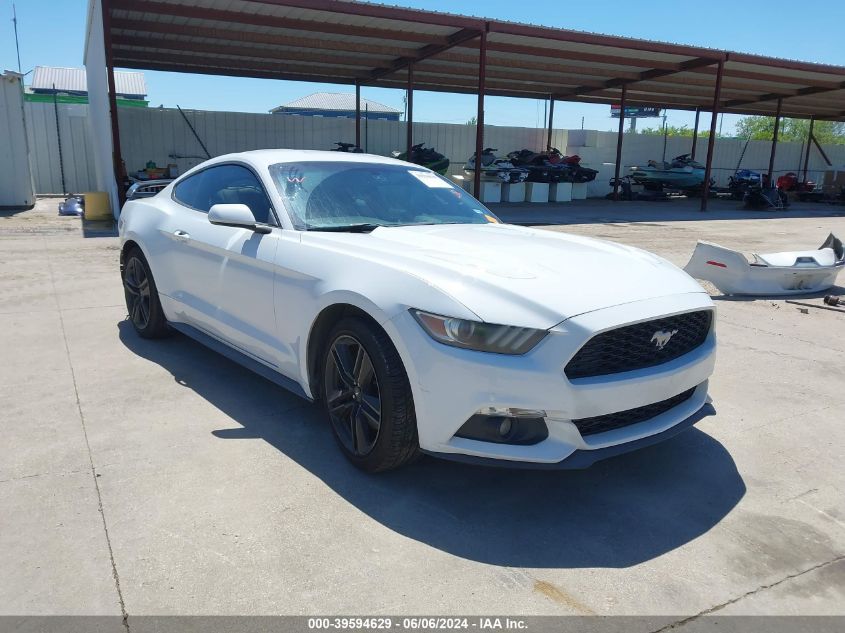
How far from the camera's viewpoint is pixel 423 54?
59.1ft

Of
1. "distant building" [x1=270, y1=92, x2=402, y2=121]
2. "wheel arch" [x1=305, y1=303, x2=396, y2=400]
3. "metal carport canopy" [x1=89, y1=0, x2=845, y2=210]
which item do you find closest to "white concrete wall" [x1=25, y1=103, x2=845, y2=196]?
"metal carport canopy" [x1=89, y1=0, x2=845, y2=210]

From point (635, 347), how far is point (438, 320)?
0.88 meters

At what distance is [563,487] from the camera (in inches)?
124

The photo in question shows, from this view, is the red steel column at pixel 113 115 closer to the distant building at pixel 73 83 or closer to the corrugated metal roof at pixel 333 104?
the distant building at pixel 73 83

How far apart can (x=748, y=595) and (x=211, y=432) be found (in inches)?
106

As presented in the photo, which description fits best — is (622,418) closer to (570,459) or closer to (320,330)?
(570,459)

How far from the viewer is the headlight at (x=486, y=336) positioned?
2650 millimetres

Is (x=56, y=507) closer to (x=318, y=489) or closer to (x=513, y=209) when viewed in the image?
(x=318, y=489)

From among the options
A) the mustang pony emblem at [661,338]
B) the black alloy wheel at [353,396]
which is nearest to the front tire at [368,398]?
the black alloy wheel at [353,396]

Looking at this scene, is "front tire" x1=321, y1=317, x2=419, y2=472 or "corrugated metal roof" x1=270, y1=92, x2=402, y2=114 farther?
"corrugated metal roof" x1=270, y1=92, x2=402, y2=114

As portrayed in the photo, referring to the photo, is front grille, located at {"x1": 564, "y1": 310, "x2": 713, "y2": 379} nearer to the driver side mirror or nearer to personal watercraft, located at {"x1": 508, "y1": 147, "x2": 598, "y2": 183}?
the driver side mirror

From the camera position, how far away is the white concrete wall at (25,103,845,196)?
19.2 metres

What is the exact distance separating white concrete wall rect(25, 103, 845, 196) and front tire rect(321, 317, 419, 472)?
19.3 m

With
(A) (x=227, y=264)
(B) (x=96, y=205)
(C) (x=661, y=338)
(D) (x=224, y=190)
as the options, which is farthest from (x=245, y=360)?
(B) (x=96, y=205)
